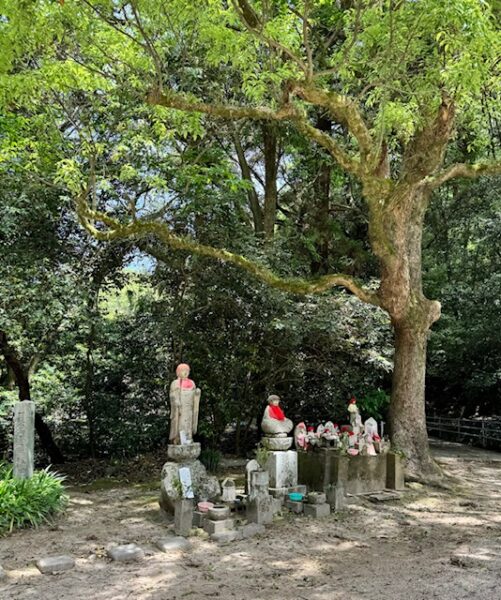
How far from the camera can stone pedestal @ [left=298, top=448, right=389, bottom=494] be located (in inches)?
328

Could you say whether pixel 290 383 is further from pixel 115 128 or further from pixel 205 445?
pixel 115 128

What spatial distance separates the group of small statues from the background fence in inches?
310

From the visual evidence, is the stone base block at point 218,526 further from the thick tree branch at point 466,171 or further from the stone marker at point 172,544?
the thick tree branch at point 466,171

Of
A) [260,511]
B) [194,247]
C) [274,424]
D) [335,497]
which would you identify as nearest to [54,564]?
[260,511]

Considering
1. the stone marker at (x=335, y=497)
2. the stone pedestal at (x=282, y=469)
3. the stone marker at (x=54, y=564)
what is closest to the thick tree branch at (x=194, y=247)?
the stone pedestal at (x=282, y=469)

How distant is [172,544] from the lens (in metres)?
6.05

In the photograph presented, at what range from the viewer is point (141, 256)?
11859mm

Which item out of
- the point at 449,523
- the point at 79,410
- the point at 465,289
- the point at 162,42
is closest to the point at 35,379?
the point at 79,410

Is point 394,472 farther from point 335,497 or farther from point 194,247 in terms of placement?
point 194,247

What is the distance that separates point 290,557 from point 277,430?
2.33 meters

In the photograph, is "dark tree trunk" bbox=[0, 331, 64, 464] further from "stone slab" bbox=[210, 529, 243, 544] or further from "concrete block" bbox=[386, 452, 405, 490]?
"concrete block" bbox=[386, 452, 405, 490]

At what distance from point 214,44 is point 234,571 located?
695 cm

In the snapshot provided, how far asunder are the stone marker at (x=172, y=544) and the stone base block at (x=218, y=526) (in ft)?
1.16

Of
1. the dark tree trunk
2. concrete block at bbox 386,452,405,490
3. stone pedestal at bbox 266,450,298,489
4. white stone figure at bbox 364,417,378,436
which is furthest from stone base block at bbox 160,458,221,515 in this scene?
the dark tree trunk
